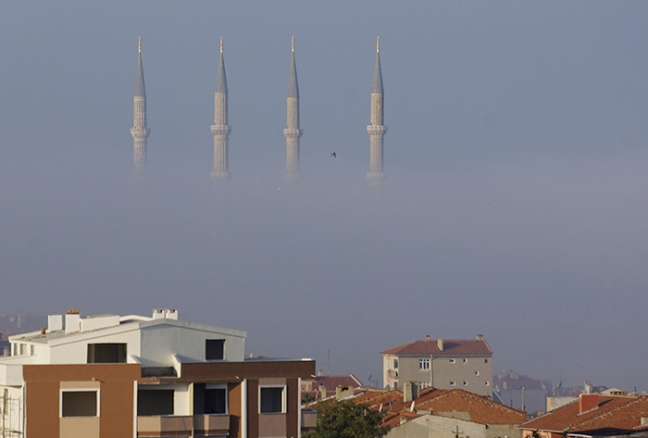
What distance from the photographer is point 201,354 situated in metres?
30.7

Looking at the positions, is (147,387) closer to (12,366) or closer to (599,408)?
(12,366)

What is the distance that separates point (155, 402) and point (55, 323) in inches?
304

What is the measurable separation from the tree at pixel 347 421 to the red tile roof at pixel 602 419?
4899 mm

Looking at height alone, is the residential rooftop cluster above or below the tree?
above

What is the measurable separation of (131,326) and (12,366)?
101 inches

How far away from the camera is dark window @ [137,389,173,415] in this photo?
28500 mm

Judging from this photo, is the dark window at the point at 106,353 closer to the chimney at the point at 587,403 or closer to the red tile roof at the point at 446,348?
the chimney at the point at 587,403

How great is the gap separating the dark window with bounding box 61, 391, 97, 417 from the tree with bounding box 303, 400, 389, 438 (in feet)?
51.9

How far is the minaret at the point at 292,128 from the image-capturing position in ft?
512

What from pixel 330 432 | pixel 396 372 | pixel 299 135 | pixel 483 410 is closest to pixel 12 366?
pixel 330 432

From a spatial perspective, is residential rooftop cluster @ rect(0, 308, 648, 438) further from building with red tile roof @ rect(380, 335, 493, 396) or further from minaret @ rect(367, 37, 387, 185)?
minaret @ rect(367, 37, 387, 185)

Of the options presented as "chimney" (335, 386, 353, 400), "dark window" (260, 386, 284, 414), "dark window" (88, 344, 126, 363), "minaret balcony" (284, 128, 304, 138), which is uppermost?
"minaret balcony" (284, 128, 304, 138)

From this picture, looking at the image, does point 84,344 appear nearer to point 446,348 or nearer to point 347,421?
point 347,421

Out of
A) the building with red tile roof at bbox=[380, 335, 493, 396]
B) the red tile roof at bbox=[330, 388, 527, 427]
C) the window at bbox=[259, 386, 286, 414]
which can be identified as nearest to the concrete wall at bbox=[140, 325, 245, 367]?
the window at bbox=[259, 386, 286, 414]
